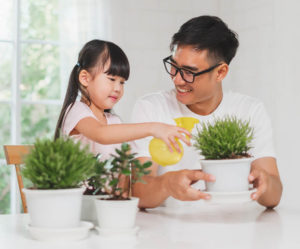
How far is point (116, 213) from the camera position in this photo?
0.90 meters

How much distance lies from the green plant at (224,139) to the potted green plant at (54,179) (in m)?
0.31

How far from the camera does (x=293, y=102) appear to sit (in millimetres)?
2918

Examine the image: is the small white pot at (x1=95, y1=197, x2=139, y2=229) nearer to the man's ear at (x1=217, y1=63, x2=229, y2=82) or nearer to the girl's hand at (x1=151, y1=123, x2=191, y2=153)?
the girl's hand at (x1=151, y1=123, x2=191, y2=153)

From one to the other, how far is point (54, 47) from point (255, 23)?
1.54m

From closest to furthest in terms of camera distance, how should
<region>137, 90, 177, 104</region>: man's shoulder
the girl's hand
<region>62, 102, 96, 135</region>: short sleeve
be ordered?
the girl's hand → <region>62, 102, 96, 135</region>: short sleeve → <region>137, 90, 177, 104</region>: man's shoulder

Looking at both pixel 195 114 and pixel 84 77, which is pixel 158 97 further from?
pixel 84 77

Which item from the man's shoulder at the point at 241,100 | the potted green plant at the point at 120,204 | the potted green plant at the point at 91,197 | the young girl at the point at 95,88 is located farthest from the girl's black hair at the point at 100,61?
the potted green plant at the point at 120,204

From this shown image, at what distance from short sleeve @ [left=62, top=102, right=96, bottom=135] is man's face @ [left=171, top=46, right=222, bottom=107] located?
38cm

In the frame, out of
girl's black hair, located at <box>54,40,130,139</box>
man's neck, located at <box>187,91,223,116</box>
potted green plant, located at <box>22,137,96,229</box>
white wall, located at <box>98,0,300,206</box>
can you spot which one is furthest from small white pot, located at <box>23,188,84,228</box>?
white wall, located at <box>98,0,300,206</box>

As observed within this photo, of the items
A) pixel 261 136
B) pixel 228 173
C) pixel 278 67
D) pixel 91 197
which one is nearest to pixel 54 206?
pixel 91 197

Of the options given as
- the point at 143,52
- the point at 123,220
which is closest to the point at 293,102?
the point at 143,52

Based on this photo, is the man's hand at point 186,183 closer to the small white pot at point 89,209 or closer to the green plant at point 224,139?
the green plant at point 224,139

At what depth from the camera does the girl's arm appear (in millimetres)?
998

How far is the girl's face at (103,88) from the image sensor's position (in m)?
1.58
